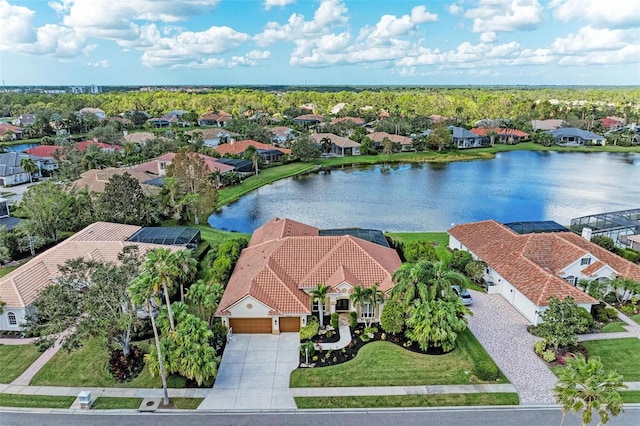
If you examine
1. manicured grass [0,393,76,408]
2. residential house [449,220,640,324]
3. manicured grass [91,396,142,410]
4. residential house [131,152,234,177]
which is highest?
residential house [131,152,234,177]

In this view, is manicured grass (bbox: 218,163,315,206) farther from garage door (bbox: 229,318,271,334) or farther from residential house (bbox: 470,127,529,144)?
residential house (bbox: 470,127,529,144)

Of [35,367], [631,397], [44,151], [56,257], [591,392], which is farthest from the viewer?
[44,151]

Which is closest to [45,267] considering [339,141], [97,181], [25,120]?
[97,181]

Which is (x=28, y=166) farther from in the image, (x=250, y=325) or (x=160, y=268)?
(x=160, y=268)

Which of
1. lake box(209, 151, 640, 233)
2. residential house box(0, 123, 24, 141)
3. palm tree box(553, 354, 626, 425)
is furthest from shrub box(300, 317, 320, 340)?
residential house box(0, 123, 24, 141)

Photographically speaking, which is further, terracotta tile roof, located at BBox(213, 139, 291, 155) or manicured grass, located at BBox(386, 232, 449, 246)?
terracotta tile roof, located at BBox(213, 139, 291, 155)

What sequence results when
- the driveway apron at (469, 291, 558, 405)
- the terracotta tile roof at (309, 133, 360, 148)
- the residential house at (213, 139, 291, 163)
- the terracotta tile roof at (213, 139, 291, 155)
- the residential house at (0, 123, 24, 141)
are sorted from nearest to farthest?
the driveway apron at (469, 291, 558, 405) → the residential house at (213, 139, 291, 163) → the terracotta tile roof at (213, 139, 291, 155) → the terracotta tile roof at (309, 133, 360, 148) → the residential house at (0, 123, 24, 141)
